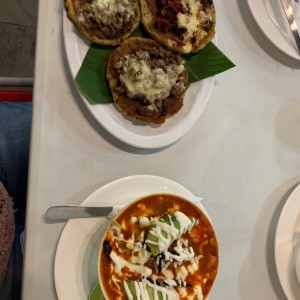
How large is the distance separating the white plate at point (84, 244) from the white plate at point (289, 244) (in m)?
0.47

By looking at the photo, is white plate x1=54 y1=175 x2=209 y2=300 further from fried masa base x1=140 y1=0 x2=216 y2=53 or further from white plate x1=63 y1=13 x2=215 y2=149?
→ fried masa base x1=140 y1=0 x2=216 y2=53

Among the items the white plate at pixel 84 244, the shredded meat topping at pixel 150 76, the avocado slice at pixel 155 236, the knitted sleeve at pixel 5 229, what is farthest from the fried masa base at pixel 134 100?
the knitted sleeve at pixel 5 229

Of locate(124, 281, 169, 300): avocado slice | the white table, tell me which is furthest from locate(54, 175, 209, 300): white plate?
locate(124, 281, 169, 300): avocado slice

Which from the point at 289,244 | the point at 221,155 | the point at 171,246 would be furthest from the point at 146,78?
the point at 289,244

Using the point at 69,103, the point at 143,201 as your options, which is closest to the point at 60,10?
the point at 69,103

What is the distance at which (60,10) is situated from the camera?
1077 mm

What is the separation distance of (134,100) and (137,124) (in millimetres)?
68

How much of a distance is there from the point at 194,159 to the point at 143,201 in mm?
294

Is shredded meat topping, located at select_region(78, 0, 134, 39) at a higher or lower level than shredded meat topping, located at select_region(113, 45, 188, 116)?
higher

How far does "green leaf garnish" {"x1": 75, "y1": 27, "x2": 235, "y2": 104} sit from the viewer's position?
106 cm

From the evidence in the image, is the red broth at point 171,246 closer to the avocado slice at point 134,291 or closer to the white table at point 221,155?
the avocado slice at point 134,291

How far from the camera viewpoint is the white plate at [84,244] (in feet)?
3.29

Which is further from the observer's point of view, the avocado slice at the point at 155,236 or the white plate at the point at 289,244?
the white plate at the point at 289,244

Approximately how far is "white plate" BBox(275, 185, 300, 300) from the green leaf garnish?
47cm
